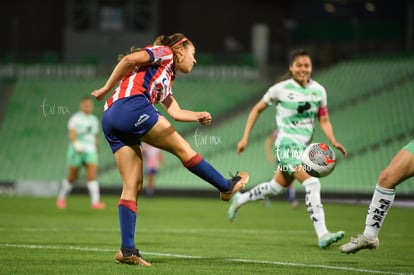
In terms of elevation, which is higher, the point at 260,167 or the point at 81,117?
the point at 81,117

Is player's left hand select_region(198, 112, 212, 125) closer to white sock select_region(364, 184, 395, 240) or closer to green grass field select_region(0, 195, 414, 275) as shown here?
green grass field select_region(0, 195, 414, 275)

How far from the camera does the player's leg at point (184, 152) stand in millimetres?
8125

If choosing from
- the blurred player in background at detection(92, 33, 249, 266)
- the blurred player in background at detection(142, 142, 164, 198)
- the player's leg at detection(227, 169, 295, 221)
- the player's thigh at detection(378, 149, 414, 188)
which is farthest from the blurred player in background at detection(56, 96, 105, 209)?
the player's thigh at detection(378, 149, 414, 188)

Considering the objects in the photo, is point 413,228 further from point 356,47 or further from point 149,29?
point 149,29

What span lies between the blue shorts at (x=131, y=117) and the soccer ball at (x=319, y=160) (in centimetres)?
241

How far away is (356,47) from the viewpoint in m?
31.8

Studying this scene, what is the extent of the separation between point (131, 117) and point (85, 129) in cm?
1091

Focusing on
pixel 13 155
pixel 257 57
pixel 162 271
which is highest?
pixel 162 271

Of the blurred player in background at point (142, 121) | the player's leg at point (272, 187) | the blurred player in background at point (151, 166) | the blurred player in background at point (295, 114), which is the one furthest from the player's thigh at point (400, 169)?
the blurred player in background at point (151, 166)

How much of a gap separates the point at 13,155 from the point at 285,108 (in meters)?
20.1

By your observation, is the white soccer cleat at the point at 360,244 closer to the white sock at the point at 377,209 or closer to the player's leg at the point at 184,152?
the white sock at the point at 377,209

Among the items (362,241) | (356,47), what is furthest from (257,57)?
(362,241)

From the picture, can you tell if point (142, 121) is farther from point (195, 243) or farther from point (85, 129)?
point (85, 129)

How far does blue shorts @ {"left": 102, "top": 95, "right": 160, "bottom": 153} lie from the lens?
26.6ft
